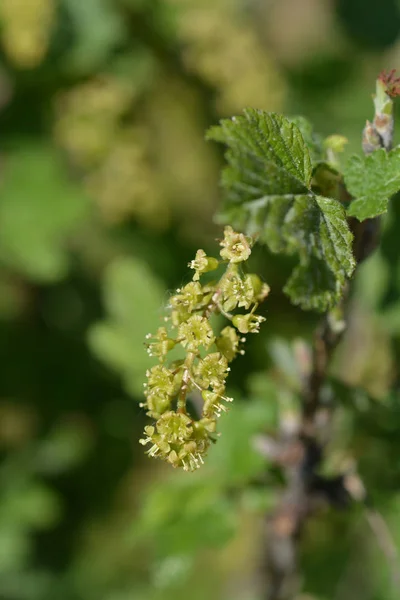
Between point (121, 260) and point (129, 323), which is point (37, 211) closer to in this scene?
point (121, 260)

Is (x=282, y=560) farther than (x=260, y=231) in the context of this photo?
Yes

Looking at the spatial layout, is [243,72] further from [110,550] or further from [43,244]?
[110,550]

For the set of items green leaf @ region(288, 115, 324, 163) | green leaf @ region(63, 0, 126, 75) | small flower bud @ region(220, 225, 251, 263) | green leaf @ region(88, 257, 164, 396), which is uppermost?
green leaf @ region(63, 0, 126, 75)

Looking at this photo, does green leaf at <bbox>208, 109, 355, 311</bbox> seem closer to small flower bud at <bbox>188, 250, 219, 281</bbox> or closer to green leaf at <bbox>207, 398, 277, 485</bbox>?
small flower bud at <bbox>188, 250, 219, 281</bbox>

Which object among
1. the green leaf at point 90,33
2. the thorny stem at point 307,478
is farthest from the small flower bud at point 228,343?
the green leaf at point 90,33

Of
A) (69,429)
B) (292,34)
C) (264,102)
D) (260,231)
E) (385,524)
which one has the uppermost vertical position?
(292,34)

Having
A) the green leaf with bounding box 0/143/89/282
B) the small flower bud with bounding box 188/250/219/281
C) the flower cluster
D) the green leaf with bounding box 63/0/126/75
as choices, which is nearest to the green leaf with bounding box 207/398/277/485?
the flower cluster

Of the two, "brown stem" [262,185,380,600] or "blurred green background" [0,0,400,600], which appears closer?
"brown stem" [262,185,380,600]

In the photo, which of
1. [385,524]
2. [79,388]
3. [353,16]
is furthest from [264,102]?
[385,524]
